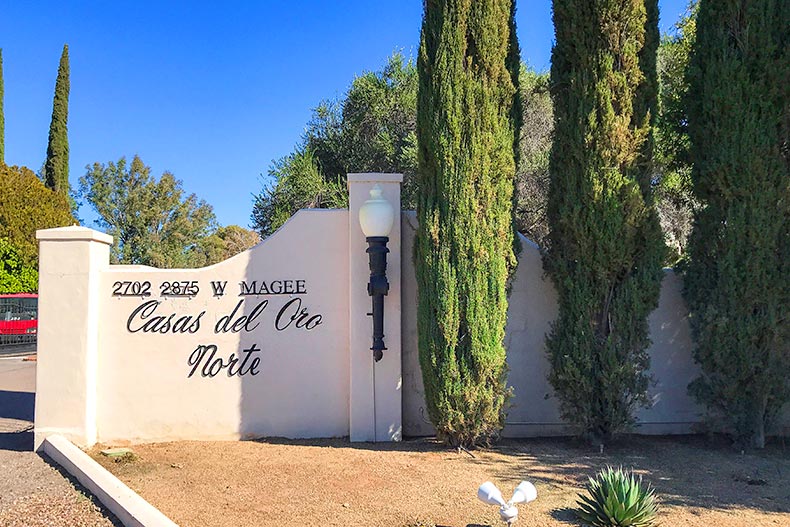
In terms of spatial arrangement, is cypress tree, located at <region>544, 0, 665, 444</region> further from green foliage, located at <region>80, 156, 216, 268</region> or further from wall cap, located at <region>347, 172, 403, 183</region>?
green foliage, located at <region>80, 156, 216, 268</region>

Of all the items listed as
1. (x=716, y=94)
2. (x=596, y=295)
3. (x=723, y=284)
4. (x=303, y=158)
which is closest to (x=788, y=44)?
(x=716, y=94)

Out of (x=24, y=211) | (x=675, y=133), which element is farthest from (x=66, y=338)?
(x=24, y=211)

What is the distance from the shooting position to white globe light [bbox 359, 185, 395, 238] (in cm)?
651

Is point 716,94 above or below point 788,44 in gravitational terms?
below

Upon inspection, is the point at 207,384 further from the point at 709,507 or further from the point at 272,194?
the point at 272,194

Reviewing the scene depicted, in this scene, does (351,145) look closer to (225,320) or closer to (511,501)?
(225,320)

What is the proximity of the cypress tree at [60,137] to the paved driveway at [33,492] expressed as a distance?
73.3 feet

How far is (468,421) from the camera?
20.1 ft

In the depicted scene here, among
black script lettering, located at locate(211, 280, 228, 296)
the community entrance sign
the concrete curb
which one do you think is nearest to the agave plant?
the concrete curb

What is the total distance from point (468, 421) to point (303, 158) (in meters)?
12.1

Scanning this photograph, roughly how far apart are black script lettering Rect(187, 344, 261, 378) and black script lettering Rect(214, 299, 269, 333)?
226mm

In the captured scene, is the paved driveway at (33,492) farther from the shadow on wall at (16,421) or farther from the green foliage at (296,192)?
the green foliage at (296,192)

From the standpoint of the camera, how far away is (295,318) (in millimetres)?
6902

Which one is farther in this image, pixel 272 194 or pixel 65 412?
pixel 272 194
